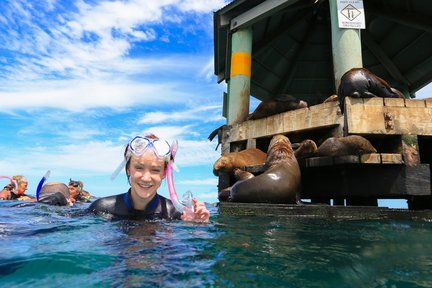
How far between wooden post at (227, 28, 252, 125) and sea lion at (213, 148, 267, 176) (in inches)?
97.5

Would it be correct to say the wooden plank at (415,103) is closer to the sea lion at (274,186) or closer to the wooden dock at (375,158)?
the wooden dock at (375,158)

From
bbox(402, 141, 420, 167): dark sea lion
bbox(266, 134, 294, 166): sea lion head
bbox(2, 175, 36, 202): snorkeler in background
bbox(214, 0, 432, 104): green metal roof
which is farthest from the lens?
bbox(214, 0, 432, 104): green metal roof

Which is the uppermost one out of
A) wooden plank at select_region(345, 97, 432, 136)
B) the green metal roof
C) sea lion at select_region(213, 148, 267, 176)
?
the green metal roof

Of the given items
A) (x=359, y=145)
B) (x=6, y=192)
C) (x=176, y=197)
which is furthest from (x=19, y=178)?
(x=359, y=145)

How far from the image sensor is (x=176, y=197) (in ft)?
10.9

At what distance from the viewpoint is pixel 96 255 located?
2.22 m

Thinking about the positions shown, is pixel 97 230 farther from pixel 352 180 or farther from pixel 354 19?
pixel 354 19

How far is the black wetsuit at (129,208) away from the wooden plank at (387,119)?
3890 mm

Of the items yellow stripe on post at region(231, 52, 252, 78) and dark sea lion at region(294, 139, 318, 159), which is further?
yellow stripe on post at region(231, 52, 252, 78)

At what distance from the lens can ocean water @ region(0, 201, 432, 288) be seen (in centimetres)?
178

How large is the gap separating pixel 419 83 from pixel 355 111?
Result: 12627 mm

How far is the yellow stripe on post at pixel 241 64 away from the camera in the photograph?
10.7 metres

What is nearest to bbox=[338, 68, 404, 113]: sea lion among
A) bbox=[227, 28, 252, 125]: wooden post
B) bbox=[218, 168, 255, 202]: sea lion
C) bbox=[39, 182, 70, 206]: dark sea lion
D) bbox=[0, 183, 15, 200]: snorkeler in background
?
bbox=[218, 168, 255, 202]: sea lion

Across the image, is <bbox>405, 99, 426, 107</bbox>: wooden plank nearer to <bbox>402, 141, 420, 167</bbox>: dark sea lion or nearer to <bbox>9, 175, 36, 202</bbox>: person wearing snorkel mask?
<bbox>402, 141, 420, 167</bbox>: dark sea lion
